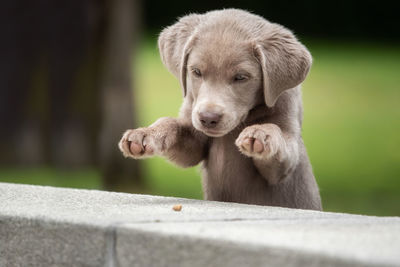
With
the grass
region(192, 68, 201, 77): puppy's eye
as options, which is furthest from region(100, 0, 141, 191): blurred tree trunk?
region(192, 68, 201, 77): puppy's eye

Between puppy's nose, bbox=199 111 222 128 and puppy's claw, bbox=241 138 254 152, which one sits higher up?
puppy's nose, bbox=199 111 222 128

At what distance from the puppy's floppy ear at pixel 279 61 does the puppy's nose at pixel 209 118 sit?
0.36 metres

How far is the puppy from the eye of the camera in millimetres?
4785

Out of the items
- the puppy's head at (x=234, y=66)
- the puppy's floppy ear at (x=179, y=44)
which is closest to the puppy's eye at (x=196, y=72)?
the puppy's head at (x=234, y=66)

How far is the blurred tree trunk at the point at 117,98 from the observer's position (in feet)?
36.0

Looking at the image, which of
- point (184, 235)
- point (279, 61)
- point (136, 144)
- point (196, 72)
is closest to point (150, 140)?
point (136, 144)

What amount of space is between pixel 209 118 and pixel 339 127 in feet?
36.9

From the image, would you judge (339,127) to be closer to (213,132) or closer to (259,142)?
(213,132)

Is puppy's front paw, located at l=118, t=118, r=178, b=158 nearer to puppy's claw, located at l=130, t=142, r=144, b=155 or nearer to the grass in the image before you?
puppy's claw, located at l=130, t=142, r=144, b=155

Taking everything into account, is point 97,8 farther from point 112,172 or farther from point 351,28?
point 351,28

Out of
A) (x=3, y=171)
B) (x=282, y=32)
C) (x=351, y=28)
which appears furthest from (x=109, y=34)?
(x=351, y=28)

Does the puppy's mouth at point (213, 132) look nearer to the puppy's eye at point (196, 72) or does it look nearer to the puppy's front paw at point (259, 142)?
the puppy's front paw at point (259, 142)

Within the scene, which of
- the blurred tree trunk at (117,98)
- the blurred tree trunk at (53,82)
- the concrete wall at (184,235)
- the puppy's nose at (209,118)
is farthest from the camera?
the blurred tree trunk at (53,82)

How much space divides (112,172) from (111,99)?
967 millimetres
